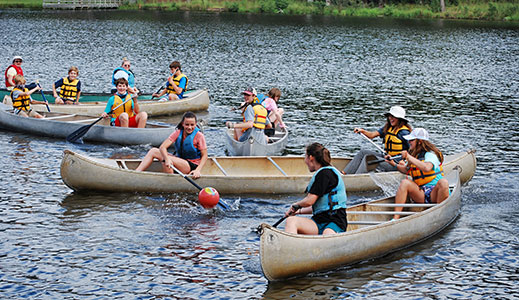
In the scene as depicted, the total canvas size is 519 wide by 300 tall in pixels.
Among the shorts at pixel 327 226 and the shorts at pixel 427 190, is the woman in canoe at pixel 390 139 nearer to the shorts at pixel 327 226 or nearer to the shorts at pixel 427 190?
the shorts at pixel 427 190

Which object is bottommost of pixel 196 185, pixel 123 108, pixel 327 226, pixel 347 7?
pixel 196 185

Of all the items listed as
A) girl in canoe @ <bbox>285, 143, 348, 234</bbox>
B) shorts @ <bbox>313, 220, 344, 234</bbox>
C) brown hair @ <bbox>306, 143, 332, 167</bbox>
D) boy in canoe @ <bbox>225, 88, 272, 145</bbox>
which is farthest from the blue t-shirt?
boy in canoe @ <bbox>225, 88, 272, 145</bbox>

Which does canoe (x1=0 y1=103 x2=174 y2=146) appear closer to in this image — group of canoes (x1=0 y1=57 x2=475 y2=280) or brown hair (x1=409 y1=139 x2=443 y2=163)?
group of canoes (x1=0 y1=57 x2=475 y2=280)

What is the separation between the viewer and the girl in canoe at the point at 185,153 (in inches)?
528

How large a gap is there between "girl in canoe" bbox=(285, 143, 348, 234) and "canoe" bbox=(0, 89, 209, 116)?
1175 centimetres

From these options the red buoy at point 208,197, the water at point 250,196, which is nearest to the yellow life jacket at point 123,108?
the water at point 250,196

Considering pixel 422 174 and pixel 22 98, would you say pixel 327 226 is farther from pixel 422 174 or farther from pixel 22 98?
pixel 22 98

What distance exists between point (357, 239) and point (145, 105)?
12.8 metres

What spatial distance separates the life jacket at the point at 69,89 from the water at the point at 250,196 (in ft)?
8.29

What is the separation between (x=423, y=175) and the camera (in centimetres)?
1205

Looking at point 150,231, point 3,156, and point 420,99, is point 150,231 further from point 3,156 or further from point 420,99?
point 420,99

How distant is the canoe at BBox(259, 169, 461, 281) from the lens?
9586 mm

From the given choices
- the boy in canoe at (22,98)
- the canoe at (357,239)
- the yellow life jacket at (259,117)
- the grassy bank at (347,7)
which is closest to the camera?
the canoe at (357,239)

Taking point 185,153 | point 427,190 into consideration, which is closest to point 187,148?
point 185,153
